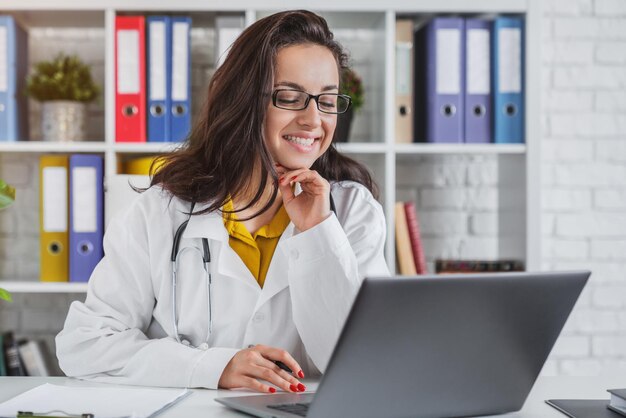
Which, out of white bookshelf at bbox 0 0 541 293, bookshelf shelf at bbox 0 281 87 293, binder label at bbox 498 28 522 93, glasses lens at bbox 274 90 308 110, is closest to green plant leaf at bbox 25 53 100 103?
white bookshelf at bbox 0 0 541 293

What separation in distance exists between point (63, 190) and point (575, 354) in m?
1.87

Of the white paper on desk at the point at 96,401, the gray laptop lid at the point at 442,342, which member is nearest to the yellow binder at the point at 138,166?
the white paper on desk at the point at 96,401

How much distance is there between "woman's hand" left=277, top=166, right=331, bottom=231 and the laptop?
0.56m

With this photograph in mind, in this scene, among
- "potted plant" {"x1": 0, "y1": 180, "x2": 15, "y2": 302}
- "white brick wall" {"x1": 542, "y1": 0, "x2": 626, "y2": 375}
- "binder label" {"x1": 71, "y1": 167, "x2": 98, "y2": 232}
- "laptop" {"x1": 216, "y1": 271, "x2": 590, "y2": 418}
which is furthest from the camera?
"white brick wall" {"x1": 542, "y1": 0, "x2": 626, "y2": 375}

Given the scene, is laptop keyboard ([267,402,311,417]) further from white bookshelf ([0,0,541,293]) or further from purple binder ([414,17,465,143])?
purple binder ([414,17,465,143])

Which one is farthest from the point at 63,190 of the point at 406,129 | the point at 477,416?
the point at 477,416

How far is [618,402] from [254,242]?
0.84 metres

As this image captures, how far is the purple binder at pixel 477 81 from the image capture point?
96.6 inches

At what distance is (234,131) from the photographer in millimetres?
1682

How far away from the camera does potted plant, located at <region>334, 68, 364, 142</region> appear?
2.44 meters

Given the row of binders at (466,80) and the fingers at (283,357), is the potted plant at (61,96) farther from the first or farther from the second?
the fingers at (283,357)

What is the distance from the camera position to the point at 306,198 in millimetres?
1608

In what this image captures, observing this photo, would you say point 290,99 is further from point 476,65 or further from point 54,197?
point 54,197

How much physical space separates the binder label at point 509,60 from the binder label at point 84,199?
131cm
